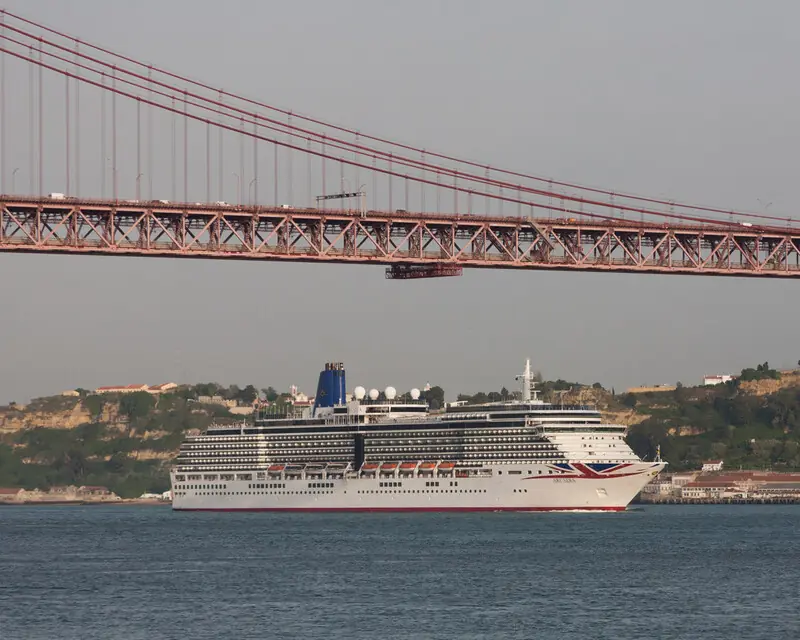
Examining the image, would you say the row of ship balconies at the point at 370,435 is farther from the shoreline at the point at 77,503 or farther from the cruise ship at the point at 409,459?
the shoreline at the point at 77,503

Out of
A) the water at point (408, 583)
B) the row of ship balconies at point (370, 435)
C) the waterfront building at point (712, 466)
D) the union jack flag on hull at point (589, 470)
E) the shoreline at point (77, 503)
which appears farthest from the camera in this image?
the shoreline at point (77, 503)

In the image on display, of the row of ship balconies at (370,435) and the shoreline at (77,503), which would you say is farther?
the shoreline at (77,503)

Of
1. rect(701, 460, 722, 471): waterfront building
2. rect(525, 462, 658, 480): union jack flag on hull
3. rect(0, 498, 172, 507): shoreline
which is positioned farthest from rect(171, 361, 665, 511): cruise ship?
rect(0, 498, 172, 507): shoreline

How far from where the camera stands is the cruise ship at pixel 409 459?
100562 millimetres

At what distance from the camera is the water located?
44.0m

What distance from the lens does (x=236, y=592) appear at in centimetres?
5172

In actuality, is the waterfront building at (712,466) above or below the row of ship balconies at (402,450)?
below

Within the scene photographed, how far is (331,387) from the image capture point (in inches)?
4700

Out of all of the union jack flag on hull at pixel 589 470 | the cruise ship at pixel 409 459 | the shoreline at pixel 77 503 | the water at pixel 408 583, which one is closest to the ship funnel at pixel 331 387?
the cruise ship at pixel 409 459

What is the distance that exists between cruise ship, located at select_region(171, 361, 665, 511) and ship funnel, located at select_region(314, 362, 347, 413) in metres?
0.09

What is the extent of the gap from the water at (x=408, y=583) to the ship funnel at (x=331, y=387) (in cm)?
3176

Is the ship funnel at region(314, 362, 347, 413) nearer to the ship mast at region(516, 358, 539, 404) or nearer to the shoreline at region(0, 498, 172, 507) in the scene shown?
the ship mast at region(516, 358, 539, 404)

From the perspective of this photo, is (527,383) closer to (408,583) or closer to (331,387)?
(331,387)

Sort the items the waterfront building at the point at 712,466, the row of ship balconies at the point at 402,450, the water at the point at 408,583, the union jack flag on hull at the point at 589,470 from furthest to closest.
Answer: the waterfront building at the point at 712,466
the row of ship balconies at the point at 402,450
the union jack flag on hull at the point at 589,470
the water at the point at 408,583
